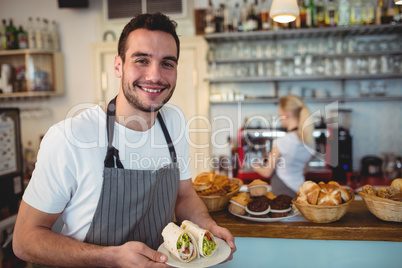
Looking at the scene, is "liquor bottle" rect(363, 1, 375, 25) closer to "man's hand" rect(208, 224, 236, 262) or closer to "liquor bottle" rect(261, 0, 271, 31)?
"liquor bottle" rect(261, 0, 271, 31)

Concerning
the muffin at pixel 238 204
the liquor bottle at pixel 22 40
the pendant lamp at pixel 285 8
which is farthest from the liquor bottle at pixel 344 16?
the liquor bottle at pixel 22 40

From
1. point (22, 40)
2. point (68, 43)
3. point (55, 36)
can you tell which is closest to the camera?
point (22, 40)

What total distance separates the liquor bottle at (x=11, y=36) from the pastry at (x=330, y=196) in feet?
14.3

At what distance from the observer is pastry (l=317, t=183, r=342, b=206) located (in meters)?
1.71

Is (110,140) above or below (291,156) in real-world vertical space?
above

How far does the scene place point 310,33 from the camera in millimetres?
4031

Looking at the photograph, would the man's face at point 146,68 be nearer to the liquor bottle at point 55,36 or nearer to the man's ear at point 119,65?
the man's ear at point 119,65

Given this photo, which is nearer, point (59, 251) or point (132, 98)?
point (59, 251)

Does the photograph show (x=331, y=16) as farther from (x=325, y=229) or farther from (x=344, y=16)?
(x=325, y=229)

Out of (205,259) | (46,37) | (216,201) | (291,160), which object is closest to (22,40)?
(46,37)

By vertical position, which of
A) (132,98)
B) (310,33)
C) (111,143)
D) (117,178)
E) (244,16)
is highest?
(244,16)

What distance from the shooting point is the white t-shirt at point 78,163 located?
132 centimetres

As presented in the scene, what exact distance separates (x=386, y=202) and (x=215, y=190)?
871 mm

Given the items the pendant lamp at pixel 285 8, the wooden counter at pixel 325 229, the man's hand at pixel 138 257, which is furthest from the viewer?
the pendant lamp at pixel 285 8
